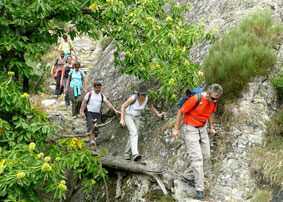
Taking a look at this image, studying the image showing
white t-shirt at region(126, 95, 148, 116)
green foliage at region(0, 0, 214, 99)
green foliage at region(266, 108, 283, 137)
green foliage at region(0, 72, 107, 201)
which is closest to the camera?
green foliage at region(0, 72, 107, 201)

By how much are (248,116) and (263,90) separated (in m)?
0.85

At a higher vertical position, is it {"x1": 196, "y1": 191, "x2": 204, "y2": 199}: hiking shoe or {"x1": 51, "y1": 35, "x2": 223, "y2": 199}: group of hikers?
{"x1": 51, "y1": 35, "x2": 223, "y2": 199}: group of hikers

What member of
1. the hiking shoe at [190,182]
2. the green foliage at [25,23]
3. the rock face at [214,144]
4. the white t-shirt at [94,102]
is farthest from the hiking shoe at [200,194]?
the green foliage at [25,23]

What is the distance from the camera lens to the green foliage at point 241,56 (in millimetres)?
7445

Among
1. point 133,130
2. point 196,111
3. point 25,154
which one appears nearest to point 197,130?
point 196,111

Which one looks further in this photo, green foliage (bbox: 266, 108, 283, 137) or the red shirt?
green foliage (bbox: 266, 108, 283, 137)

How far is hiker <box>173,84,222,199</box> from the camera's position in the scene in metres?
5.86

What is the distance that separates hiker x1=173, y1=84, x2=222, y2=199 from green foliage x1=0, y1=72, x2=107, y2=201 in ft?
6.51

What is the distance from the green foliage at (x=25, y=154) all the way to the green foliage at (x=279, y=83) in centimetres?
424

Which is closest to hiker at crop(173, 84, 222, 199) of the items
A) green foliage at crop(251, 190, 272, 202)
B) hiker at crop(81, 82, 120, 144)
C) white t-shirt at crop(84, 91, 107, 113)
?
green foliage at crop(251, 190, 272, 202)

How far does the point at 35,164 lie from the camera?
5.03 metres

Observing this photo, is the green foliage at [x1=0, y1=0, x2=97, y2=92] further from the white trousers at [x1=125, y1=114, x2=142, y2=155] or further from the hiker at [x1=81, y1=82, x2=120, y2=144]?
the white trousers at [x1=125, y1=114, x2=142, y2=155]

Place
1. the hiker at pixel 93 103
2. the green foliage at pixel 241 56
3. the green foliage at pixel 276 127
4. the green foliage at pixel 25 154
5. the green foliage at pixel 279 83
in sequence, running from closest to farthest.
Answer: the green foliage at pixel 25 154 → the green foliage at pixel 276 127 → the green foliage at pixel 279 83 → the green foliage at pixel 241 56 → the hiker at pixel 93 103

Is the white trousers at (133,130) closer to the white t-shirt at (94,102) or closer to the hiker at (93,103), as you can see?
the hiker at (93,103)
